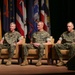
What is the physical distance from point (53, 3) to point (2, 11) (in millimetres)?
1588

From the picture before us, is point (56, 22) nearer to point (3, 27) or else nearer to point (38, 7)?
point (38, 7)

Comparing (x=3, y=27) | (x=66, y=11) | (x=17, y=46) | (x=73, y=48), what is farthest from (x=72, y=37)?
(x=3, y=27)

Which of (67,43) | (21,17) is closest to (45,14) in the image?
(21,17)

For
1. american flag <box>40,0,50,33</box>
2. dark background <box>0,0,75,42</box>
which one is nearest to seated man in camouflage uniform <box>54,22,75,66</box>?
american flag <box>40,0,50,33</box>

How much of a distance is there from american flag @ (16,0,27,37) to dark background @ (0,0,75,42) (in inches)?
22.9

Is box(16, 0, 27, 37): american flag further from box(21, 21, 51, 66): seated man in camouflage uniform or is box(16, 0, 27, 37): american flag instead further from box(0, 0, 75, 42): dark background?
box(21, 21, 51, 66): seated man in camouflage uniform

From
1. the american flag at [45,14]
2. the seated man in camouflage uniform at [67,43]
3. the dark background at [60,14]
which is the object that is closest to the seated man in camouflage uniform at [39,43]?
the seated man in camouflage uniform at [67,43]

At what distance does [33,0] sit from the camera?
7.67 m

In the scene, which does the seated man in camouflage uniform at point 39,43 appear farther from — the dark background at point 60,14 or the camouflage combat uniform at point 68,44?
the dark background at point 60,14

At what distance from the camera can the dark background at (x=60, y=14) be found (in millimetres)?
7598

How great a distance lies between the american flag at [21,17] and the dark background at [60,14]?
22.9 inches

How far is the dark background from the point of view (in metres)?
7.60

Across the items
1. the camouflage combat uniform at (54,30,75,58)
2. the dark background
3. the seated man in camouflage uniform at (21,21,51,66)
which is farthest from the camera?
the dark background

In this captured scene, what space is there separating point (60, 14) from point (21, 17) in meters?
1.20
